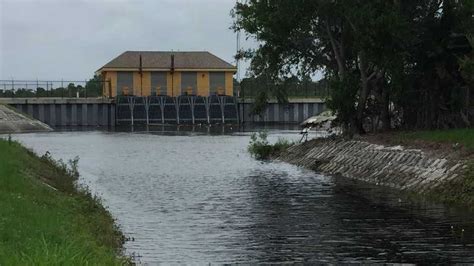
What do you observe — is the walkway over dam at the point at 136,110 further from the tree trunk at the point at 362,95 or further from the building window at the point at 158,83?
the tree trunk at the point at 362,95

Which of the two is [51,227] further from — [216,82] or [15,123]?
[216,82]

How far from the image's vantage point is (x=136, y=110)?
11331 cm

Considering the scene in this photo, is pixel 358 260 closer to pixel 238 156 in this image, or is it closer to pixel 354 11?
pixel 354 11

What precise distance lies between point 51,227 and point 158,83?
103 meters

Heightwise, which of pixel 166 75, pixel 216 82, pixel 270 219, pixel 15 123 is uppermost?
pixel 166 75

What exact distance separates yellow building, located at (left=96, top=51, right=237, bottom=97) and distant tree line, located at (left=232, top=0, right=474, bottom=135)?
68.9 meters

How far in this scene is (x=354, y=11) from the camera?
125ft

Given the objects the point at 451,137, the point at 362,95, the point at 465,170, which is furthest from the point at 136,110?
the point at 465,170

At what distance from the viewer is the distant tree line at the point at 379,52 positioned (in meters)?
37.8

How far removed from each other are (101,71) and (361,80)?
261ft

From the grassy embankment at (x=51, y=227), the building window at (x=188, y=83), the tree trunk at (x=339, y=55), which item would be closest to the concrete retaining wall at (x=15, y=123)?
the building window at (x=188, y=83)

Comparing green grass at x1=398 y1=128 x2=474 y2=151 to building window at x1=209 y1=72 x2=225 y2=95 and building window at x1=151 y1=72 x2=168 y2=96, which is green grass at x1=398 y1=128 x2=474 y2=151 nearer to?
building window at x1=209 y1=72 x2=225 y2=95

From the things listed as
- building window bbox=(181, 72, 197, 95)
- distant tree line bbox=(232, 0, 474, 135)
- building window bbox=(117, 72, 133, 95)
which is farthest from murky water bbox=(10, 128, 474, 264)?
building window bbox=(181, 72, 197, 95)

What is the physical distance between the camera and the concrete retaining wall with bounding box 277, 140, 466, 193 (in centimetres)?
2814
